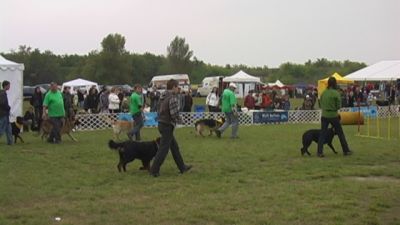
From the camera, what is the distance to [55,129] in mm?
14305

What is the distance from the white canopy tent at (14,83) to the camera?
17.1m

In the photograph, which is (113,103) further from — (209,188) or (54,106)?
(209,188)

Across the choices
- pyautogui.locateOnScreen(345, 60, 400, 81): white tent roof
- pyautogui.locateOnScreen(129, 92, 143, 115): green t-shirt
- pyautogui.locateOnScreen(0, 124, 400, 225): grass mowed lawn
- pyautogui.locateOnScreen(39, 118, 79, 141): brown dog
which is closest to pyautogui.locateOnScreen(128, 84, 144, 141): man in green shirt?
pyautogui.locateOnScreen(129, 92, 143, 115): green t-shirt

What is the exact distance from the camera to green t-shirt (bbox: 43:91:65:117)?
13836mm

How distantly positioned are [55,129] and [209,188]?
770 centimetres

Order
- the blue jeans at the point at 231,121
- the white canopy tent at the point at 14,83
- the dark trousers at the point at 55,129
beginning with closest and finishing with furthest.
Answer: the dark trousers at the point at 55,129 < the blue jeans at the point at 231,121 < the white canopy tent at the point at 14,83

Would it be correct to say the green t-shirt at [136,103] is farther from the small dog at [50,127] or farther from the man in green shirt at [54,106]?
the small dog at [50,127]

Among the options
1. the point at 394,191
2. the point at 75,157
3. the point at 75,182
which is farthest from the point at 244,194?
the point at 75,157

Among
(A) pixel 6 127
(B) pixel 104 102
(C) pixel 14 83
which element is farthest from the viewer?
(B) pixel 104 102

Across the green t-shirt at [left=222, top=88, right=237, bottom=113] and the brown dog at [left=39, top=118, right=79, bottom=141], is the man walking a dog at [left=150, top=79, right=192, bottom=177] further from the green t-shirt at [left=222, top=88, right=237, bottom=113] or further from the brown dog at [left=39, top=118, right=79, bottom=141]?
the brown dog at [left=39, top=118, right=79, bottom=141]

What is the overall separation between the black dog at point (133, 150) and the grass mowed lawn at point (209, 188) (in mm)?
273

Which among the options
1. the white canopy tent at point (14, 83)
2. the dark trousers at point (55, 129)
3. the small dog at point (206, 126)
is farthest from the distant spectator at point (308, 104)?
the dark trousers at point (55, 129)

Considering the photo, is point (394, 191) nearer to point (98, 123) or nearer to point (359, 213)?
point (359, 213)

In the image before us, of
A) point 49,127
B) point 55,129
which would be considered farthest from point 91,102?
point 55,129
